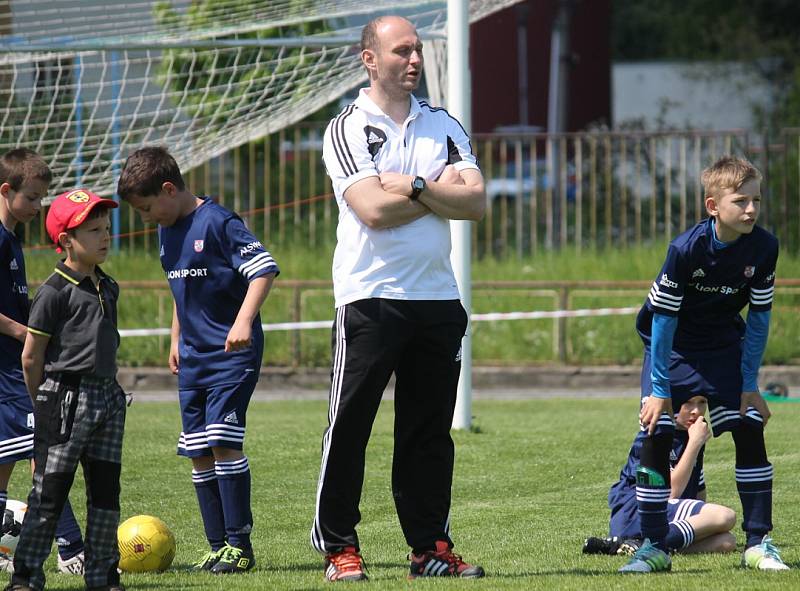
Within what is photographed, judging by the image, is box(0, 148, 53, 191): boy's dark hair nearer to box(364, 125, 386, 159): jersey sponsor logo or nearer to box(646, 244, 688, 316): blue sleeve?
box(364, 125, 386, 159): jersey sponsor logo

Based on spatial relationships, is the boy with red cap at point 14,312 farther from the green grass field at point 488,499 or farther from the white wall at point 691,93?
the white wall at point 691,93

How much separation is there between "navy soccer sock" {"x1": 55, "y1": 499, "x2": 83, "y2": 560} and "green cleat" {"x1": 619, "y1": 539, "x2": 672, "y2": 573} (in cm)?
243

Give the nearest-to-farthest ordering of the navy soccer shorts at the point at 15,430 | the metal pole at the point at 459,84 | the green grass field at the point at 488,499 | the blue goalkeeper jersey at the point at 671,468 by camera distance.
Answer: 1. the green grass field at the point at 488,499
2. the navy soccer shorts at the point at 15,430
3. the blue goalkeeper jersey at the point at 671,468
4. the metal pole at the point at 459,84

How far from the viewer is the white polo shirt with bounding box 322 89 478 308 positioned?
18.4ft

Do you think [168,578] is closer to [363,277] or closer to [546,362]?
[363,277]

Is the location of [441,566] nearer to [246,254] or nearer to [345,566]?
[345,566]

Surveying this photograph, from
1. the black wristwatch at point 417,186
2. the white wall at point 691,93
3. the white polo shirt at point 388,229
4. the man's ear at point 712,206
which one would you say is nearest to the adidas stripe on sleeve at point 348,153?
the white polo shirt at point 388,229

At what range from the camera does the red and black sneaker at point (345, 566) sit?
18.7 feet

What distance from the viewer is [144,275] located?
1922 cm

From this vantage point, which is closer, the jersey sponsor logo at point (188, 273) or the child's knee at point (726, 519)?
the jersey sponsor logo at point (188, 273)

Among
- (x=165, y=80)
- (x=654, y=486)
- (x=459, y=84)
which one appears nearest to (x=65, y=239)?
(x=654, y=486)

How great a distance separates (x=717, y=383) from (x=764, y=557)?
0.74m

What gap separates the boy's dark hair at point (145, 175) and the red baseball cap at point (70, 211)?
53cm

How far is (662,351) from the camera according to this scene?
5.93m
